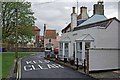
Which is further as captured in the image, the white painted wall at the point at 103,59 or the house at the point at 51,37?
the house at the point at 51,37

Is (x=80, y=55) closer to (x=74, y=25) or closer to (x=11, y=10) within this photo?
(x=74, y=25)

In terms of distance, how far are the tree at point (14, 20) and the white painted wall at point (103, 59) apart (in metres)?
23.0

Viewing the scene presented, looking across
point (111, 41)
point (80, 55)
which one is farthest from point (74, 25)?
point (111, 41)

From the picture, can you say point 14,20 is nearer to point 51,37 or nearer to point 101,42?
point 101,42

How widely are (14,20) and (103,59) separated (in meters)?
24.2

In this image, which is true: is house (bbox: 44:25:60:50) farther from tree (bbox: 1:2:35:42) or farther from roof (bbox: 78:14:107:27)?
roof (bbox: 78:14:107:27)

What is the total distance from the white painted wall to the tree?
905 inches

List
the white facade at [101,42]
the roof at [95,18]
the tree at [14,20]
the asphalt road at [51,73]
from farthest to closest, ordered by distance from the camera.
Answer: the tree at [14,20] → the roof at [95,18] → the white facade at [101,42] → the asphalt road at [51,73]

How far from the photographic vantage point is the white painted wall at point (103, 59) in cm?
1742

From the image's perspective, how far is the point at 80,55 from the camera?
946 inches

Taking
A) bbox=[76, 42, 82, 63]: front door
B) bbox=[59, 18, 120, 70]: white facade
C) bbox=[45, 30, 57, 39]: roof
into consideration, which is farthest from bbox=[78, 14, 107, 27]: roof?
bbox=[45, 30, 57, 39]: roof

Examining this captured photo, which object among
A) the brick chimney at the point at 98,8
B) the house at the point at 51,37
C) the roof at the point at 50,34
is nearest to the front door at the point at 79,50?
the brick chimney at the point at 98,8

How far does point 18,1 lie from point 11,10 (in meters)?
2.14

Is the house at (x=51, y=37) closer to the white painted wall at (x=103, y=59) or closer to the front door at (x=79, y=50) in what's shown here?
the front door at (x=79, y=50)
